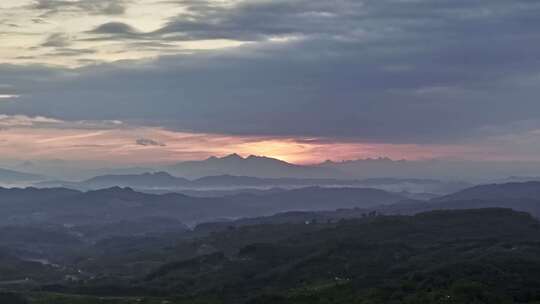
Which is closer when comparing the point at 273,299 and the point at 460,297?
the point at 460,297

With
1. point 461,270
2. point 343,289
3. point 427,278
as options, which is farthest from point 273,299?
point 461,270

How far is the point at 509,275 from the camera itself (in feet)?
612

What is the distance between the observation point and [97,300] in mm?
198625

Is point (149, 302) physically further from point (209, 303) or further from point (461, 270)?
point (461, 270)

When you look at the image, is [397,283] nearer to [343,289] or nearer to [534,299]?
[343,289]

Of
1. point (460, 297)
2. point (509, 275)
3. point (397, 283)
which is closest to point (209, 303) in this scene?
point (397, 283)

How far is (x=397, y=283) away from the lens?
187 metres

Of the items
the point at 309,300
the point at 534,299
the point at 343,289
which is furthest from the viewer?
the point at 343,289

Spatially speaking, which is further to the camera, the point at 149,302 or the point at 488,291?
the point at 149,302

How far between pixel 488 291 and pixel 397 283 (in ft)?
94.1

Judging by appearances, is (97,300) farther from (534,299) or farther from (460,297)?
(534,299)

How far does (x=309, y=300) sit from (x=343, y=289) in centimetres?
1734

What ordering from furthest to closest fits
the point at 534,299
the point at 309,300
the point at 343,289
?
the point at 343,289
the point at 309,300
the point at 534,299

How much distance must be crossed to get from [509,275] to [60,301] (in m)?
119
